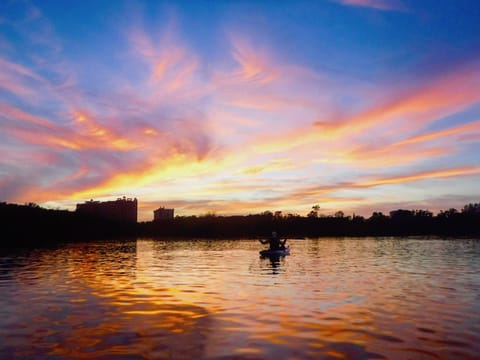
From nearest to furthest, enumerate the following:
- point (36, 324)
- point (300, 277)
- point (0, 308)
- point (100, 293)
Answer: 1. point (36, 324)
2. point (0, 308)
3. point (100, 293)
4. point (300, 277)

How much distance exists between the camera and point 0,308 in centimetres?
2575

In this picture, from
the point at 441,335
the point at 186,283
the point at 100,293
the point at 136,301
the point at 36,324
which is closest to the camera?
the point at 441,335

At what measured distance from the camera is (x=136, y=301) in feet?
92.9

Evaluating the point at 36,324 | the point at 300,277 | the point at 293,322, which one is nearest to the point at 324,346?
the point at 293,322

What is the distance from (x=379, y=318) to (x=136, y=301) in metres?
15.1

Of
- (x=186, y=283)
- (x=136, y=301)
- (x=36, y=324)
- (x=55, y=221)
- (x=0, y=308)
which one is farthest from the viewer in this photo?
(x=55, y=221)

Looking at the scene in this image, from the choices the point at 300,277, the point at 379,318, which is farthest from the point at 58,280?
the point at 379,318

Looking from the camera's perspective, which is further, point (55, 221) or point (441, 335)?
point (55, 221)

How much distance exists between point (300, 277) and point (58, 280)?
73.5 feet

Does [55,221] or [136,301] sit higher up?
[55,221]

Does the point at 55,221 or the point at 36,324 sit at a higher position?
the point at 55,221

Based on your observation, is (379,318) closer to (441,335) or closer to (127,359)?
(441,335)

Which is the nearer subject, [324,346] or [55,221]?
[324,346]

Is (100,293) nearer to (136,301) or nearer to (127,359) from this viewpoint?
(136,301)
